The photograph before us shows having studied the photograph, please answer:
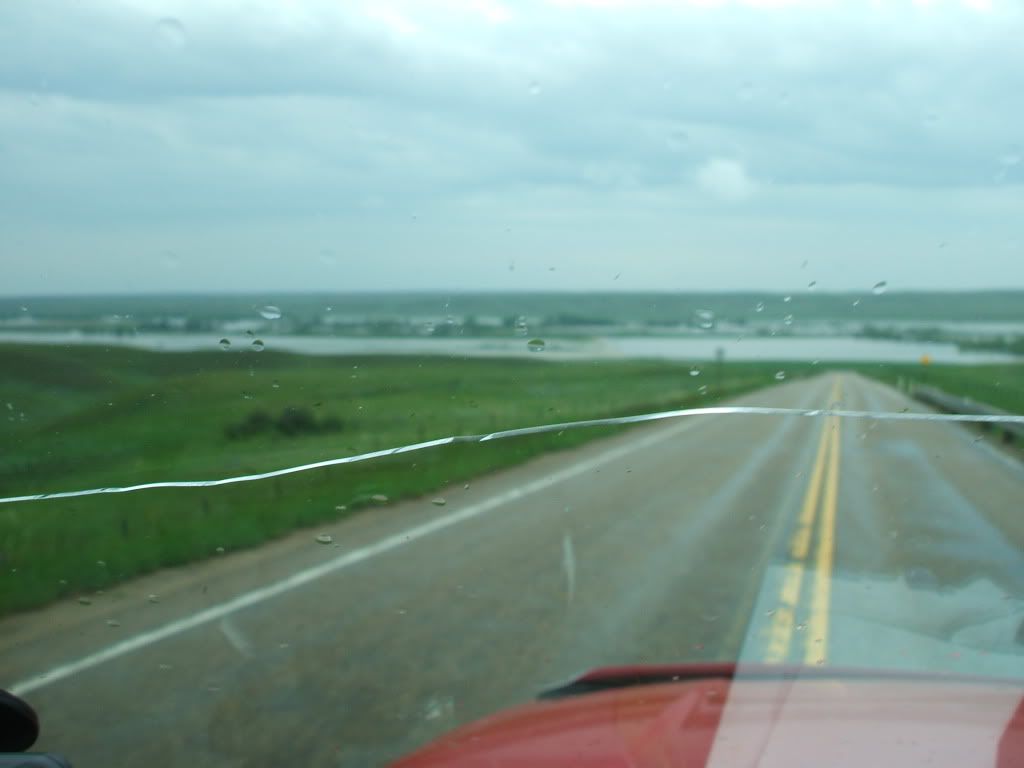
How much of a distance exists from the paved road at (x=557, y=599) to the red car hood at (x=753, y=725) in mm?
853

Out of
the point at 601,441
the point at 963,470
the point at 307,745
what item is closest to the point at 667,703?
the point at 307,745

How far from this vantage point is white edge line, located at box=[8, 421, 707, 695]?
5.03m

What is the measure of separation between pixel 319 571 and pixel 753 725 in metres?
3.74

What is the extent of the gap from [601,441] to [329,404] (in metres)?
2.51

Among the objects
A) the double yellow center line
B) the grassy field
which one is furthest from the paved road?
the grassy field

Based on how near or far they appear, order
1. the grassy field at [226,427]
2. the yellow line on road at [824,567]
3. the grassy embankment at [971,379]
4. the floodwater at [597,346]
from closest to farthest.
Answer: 1. the yellow line on road at [824,567]
2. the grassy embankment at [971,379]
3. the floodwater at [597,346]
4. the grassy field at [226,427]

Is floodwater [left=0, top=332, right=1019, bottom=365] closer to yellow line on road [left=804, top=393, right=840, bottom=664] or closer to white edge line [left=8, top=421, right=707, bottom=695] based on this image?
yellow line on road [left=804, top=393, right=840, bottom=664]

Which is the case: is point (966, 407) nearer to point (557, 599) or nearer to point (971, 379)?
point (971, 379)

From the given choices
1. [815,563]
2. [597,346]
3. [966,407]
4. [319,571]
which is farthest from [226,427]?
[966,407]

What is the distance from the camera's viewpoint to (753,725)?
10.2ft

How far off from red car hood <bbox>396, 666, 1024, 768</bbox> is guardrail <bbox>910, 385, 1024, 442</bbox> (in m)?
2.67

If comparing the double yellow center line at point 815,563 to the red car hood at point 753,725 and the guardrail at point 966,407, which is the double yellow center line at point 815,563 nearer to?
the guardrail at point 966,407

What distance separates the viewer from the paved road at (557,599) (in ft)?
14.5

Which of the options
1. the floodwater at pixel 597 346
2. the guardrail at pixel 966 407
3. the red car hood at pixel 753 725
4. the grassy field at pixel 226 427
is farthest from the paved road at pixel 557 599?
the red car hood at pixel 753 725
